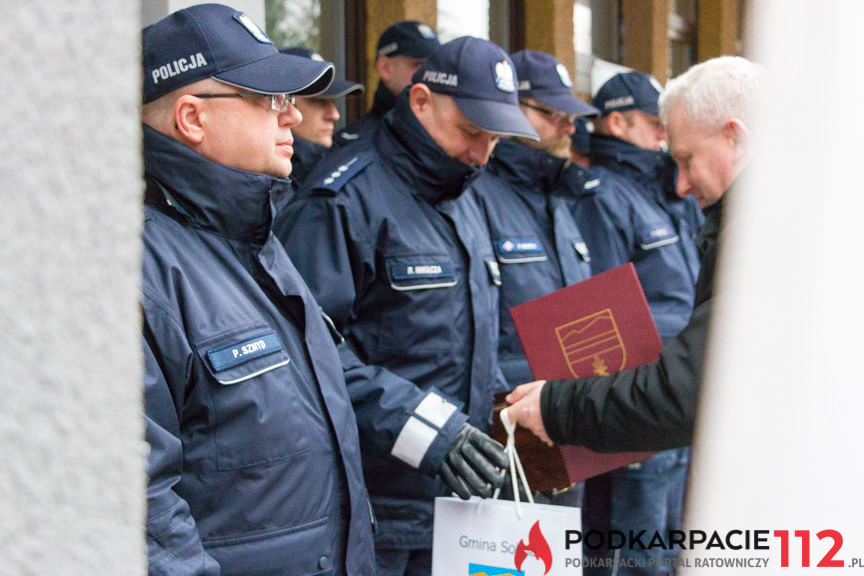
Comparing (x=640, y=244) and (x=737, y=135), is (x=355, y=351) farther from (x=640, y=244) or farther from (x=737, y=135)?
(x=640, y=244)

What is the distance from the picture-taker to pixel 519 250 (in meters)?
3.15

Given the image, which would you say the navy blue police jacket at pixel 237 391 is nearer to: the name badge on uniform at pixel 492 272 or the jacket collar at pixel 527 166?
the name badge on uniform at pixel 492 272

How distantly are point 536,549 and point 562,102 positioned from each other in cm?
225

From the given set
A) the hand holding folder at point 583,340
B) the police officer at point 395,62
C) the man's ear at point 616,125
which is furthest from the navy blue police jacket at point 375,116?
the hand holding folder at point 583,340

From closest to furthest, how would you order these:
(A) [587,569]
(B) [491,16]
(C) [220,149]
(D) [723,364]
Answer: (D) [723,364], (C) [220,149], (A) [587,569], (B) [491,16]

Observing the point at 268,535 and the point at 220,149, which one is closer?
the point at 268,535

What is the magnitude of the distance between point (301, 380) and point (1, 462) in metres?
0.97

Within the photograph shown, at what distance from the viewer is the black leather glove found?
194 centimetres

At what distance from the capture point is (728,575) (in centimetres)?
99

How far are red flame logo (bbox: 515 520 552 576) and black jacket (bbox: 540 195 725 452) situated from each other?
437 millimetres

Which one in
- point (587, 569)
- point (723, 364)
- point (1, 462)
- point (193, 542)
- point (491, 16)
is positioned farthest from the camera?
point (491, 16)

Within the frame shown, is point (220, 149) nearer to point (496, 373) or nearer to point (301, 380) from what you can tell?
point (301, 380)

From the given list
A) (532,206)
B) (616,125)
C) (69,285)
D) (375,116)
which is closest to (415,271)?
(532,206)

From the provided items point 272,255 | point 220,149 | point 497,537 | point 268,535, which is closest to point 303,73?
point 220,149
